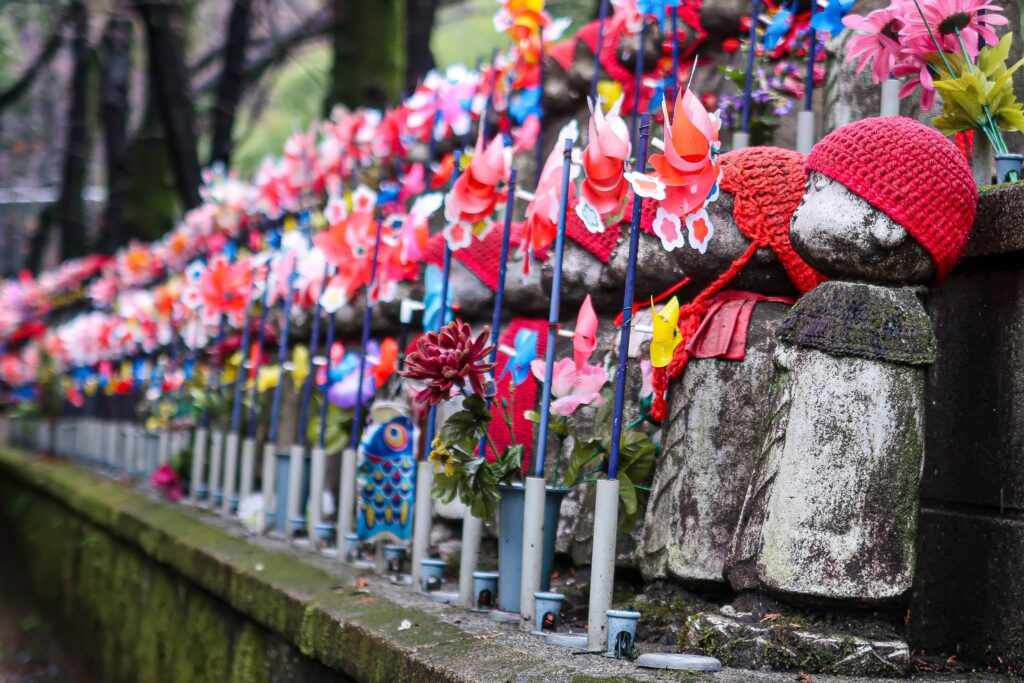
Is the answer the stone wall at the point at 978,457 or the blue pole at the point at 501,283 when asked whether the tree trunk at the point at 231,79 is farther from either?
the stone wall at the point at 978,457

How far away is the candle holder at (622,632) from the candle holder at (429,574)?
915 millimetres

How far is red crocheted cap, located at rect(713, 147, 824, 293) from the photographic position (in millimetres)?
2361

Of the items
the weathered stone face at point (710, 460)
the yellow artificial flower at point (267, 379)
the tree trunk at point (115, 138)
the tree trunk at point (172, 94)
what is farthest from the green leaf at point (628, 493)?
the tree trunk at point (115, 138)

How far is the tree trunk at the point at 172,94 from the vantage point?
33.3ft

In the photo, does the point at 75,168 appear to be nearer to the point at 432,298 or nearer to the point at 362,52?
the point at 362,52

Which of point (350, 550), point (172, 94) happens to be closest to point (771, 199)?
point (350, 550)

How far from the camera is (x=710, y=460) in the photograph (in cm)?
243

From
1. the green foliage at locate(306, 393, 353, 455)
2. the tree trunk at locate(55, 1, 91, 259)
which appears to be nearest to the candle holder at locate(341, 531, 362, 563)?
the green foliage at locate(306, 393, 353, 455)

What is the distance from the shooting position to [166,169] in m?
12.9

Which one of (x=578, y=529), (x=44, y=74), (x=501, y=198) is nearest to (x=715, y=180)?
(x=501, y=198)

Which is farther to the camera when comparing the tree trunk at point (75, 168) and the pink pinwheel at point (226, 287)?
the tree trunk at point (75, 168)

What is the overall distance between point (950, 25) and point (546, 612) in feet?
4.59

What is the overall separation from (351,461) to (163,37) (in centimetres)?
774

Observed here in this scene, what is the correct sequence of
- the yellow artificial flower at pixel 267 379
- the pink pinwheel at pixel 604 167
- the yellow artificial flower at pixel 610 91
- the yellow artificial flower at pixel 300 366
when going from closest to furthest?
the pink pinwheel at pixel 604 167, the yellow artificial flower at pixel 610 91, the yellow artificial flower at pixel 300 366, the yellow artificial flower at pixel 267 379
